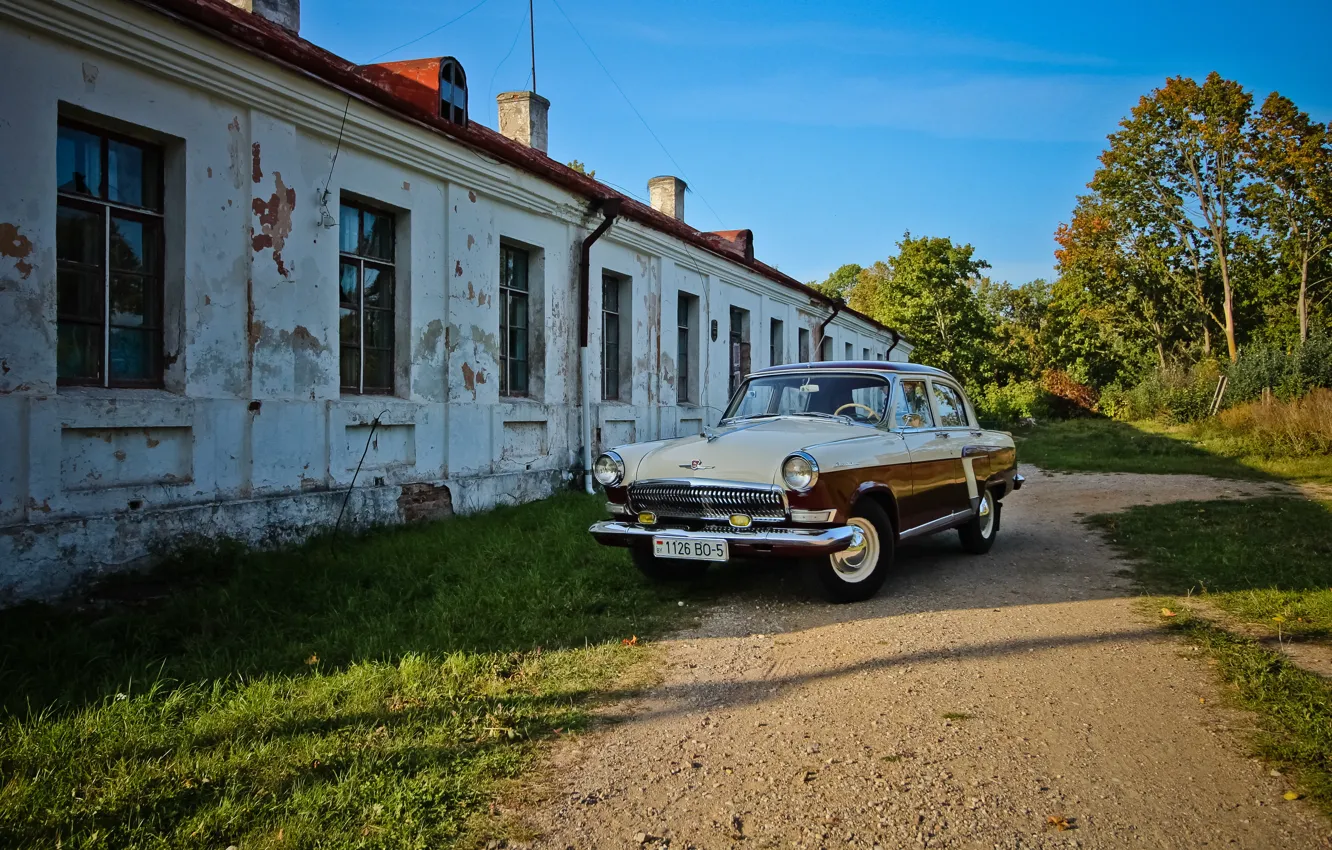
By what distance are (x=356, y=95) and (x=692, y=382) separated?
9.06m

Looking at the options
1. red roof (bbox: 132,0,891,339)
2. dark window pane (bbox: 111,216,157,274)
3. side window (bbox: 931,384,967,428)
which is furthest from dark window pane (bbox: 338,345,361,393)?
side window (bbox: 931,384,967,428)

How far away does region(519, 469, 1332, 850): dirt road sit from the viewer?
2.82 meters

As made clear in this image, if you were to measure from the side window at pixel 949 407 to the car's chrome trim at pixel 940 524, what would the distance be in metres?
0.74

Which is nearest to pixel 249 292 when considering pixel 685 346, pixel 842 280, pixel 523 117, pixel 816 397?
pixel 816 397

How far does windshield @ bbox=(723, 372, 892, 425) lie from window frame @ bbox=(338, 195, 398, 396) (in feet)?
11.8

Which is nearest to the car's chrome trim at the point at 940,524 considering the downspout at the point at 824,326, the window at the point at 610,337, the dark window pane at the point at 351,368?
the dark window pane at the point at 351,368

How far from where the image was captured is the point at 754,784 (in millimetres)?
3150

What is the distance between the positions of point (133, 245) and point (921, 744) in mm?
6195

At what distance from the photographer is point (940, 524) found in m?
6.88

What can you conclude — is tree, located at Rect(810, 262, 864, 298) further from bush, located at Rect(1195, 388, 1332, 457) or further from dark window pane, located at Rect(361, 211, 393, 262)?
dark window pane, located at Rect(361, 211, 393, 262)

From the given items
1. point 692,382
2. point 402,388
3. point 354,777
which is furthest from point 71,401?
point 692,382

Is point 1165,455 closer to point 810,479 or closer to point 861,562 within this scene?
point 861,562

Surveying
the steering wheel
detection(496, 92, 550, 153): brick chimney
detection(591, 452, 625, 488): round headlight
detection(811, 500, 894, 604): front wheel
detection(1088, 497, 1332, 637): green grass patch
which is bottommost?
detection(1088, 497, 1332, 637): green grass patch

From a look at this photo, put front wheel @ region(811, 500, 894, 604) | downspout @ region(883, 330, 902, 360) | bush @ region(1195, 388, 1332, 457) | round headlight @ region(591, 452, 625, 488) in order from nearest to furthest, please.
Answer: front wheel @ region(811, 500, 894, 604) < round headlight @ region(591, 452, 625, 488) < bush @ region(1195, 388, 1332, 457) < downspout @ region(883, 330, 902, 360)
